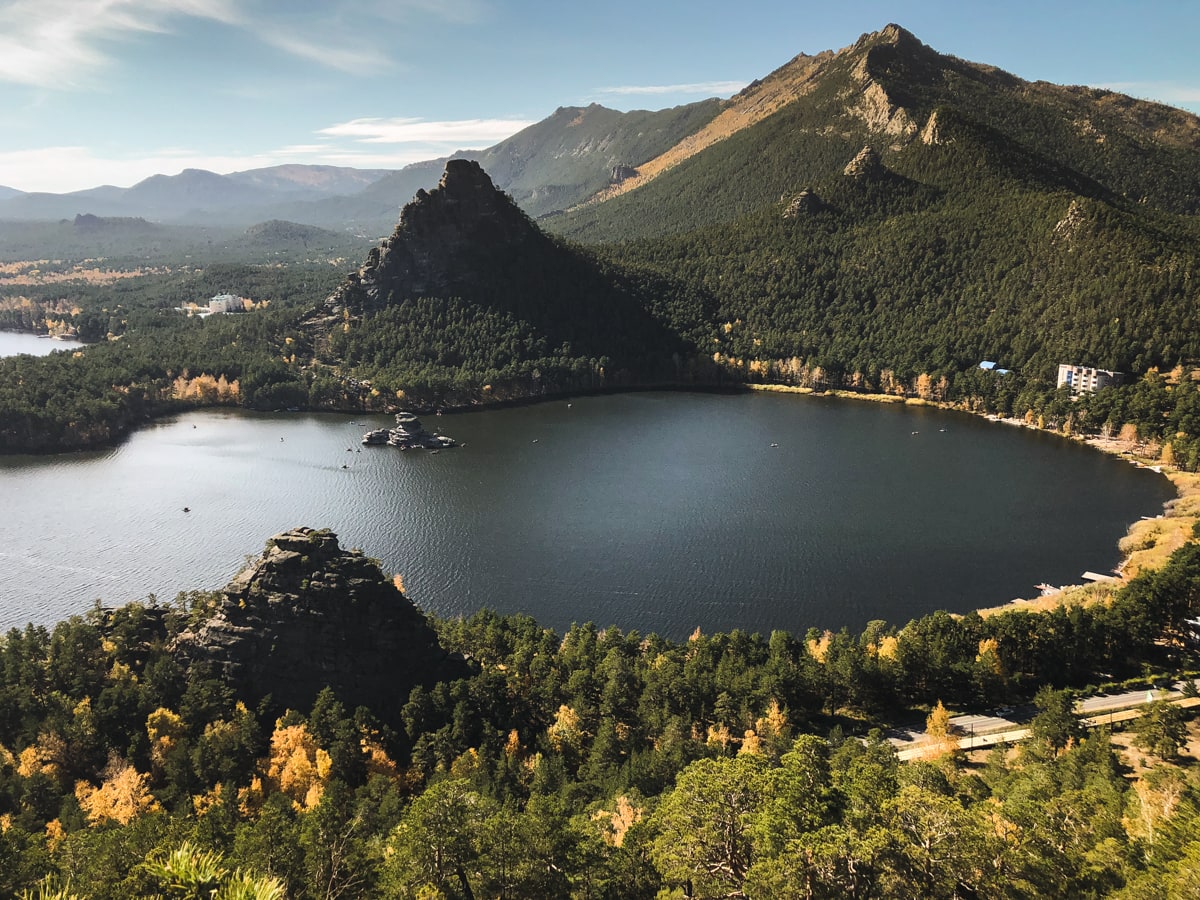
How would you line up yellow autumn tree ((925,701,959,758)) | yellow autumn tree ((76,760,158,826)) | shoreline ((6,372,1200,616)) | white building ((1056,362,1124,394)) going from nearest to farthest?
yellow autumn tree ((76,760,158,826)) < yellow autumn tree ((925,701,959,758)) < shoreline ((6,372,1200,616)) < white building ((1056,362,1124,394))

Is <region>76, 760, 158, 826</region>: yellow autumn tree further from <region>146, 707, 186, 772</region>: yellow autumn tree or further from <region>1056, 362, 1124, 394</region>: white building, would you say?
<region>1056, 362, 1124, 394</region>: white building

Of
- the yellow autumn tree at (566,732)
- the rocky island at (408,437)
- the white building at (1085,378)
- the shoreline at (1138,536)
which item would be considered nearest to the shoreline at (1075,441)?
the shoreline at (1138,536)

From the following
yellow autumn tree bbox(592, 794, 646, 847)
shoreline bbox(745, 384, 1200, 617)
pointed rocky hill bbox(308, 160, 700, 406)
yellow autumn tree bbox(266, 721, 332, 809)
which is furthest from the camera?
pointed rocky hill bbox(308, 160, 700, 406)

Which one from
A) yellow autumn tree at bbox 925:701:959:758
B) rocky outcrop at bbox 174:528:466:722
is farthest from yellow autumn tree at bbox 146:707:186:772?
yellow autumn tree at bbox 925:701:959:758

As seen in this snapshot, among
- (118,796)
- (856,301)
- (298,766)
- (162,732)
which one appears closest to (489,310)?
(856,301)

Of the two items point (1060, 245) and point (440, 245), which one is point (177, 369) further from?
point (1060, 245)

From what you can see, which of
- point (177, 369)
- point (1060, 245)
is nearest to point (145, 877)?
point (177, 369)
